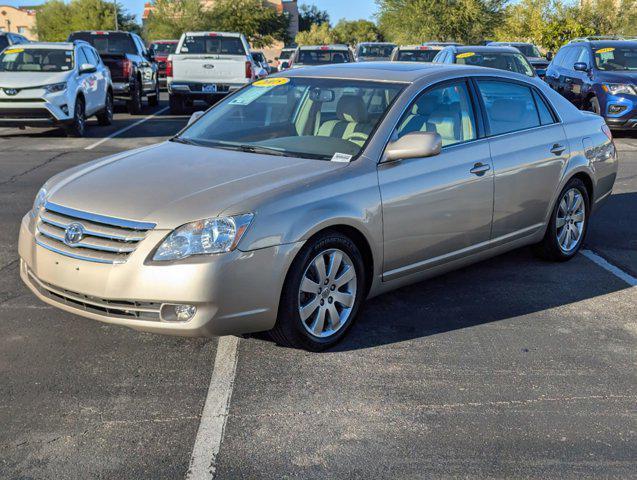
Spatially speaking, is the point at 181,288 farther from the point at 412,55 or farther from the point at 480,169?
the point at 412,55

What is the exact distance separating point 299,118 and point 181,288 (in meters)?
1.95

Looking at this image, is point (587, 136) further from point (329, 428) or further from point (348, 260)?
point (329, 428)

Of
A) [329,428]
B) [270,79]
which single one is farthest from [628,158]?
[329,428]

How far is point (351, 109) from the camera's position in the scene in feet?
18.3

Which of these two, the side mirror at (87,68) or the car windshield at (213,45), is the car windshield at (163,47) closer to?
the car windshield at (213,45)

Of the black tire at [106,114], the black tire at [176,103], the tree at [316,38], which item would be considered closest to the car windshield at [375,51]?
the black tire at [176,103]

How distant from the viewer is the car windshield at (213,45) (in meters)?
20.0

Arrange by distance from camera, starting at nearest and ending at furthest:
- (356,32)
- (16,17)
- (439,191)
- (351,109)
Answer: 1. (439,191)
2. (351,109)
3. (16,17)
4. (356,32)

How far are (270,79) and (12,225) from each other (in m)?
3.22

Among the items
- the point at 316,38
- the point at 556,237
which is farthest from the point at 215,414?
the point at 316,38

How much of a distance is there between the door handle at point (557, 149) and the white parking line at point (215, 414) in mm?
2985

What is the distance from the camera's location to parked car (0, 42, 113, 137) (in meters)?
14.8

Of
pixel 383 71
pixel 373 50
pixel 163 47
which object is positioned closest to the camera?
pixel 383 71

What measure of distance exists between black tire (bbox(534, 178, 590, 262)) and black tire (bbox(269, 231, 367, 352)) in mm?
2307
